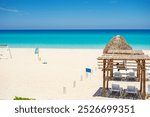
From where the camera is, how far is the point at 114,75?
10.7 meters

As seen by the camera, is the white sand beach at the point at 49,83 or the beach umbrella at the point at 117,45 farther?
the beach umbrella at the point at 117,45

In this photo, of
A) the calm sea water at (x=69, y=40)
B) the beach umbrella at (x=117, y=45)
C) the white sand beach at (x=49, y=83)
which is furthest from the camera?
the calm sea water at (x=69, y=40)

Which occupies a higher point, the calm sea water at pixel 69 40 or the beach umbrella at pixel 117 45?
the calm sea water at pixel 69 40

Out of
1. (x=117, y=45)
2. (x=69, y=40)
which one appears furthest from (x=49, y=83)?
(x=69, y=40)

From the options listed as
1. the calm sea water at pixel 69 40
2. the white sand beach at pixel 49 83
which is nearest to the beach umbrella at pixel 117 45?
the white sand beach at pixel 49 83

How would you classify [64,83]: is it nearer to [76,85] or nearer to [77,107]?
[76,85]

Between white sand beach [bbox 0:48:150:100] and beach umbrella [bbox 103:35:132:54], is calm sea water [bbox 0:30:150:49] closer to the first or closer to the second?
white sand beach [bbox 0:48:150:100]

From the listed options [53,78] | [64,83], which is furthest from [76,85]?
[53,78]

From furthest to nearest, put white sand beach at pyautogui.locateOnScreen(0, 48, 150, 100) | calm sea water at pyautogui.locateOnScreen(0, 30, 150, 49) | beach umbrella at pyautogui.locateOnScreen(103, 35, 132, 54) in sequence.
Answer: calm sea water at pyautogui.locateOnScreen(0, 30, 150, 49), beach umbrella at pyautogui.locateOnScreen(103, 35, 132, 54), white sand beach at pyautogui.locateOnScreen(0, 48, 150, 100)

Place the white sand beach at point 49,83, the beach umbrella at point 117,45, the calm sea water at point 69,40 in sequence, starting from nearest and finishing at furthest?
the white sand beach at point 49,83, the beach umbrella at point 117,45, the calm sea water at point 69,40

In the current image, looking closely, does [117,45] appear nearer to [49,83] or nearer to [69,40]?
[49,83]

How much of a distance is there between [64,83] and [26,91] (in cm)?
152

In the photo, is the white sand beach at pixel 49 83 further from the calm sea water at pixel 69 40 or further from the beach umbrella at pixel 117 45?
the calm sea water at pixel 69 40

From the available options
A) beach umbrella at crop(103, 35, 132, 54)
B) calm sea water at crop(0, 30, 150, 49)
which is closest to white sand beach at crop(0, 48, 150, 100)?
A: beach umbrella at crop(103, 35, 132, 54)
